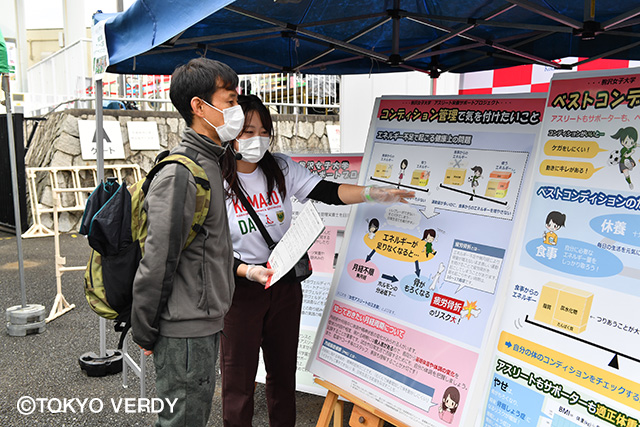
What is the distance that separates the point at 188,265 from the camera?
6.31ft

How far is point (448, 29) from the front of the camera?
9.55ft

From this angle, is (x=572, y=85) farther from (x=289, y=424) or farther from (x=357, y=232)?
(x=289, y=424)

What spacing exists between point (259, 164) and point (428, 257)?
3.01 ft

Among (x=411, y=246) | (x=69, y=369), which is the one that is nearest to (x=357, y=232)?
(x=411, y=246)

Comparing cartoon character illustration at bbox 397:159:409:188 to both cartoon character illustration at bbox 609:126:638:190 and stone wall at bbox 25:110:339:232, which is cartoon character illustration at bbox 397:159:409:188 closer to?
cartoon character illustration at bbox 609:126:638:190

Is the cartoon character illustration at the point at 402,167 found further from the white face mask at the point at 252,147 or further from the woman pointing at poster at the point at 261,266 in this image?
the white face mask at the point at 252,147

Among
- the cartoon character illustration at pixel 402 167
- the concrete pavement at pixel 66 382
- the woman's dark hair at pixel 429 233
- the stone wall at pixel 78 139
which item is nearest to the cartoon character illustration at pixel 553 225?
the woman's dark hair at pixel 429 233

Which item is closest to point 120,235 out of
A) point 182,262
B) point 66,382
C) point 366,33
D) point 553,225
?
point 182,262

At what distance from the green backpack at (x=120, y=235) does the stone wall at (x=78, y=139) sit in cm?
750

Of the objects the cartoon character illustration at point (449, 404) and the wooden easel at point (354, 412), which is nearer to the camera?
the cartoon character illustration at point (449, 404)

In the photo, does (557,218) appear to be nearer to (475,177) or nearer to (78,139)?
(475,177)

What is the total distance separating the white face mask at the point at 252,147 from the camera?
2451mm

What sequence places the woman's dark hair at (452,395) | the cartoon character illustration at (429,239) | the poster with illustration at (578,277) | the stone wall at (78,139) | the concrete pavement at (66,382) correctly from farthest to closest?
the stone wall at (78,139) → the concrete pavement at (66,382) → the cartoon character illustration at (429,239) → the woman's dark hair at (452,395) → the poster with illustration at (578,277)

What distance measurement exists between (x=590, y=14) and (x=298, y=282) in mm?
1768
